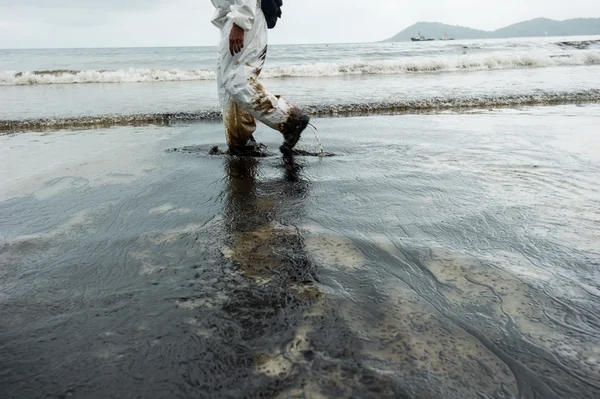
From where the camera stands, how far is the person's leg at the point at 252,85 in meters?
3.71

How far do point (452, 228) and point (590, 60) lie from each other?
19876 mm

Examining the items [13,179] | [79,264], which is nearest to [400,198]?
[79,264]

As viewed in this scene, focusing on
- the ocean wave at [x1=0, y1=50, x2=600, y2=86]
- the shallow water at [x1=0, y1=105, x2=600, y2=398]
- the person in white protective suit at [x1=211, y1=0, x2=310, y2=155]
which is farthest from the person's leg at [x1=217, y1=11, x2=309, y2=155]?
the ocean wave at [x1=0, y1=50, x2=600, y2=86]

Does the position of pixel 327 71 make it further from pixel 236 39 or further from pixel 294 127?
pixel 236 39

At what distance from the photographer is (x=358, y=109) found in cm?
708

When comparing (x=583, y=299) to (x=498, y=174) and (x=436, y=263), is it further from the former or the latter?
(x=498, y=174)

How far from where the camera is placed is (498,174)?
3219 mm

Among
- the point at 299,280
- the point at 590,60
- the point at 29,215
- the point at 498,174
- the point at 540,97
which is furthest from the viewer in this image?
the point at 590,60

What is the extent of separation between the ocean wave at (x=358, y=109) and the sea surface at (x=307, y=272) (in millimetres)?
2128

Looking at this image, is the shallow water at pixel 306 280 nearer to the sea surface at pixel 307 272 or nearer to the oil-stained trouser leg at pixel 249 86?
the sea surface at pixel 307 272

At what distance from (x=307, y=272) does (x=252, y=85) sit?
245cm

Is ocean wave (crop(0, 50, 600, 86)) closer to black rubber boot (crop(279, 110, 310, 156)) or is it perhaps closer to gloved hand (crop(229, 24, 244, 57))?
black rubber boot (crop(279, 110, 310, 156))

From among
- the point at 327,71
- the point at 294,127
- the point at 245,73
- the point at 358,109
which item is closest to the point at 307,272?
the point at 294,127

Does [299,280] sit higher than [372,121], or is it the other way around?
[372,121]
